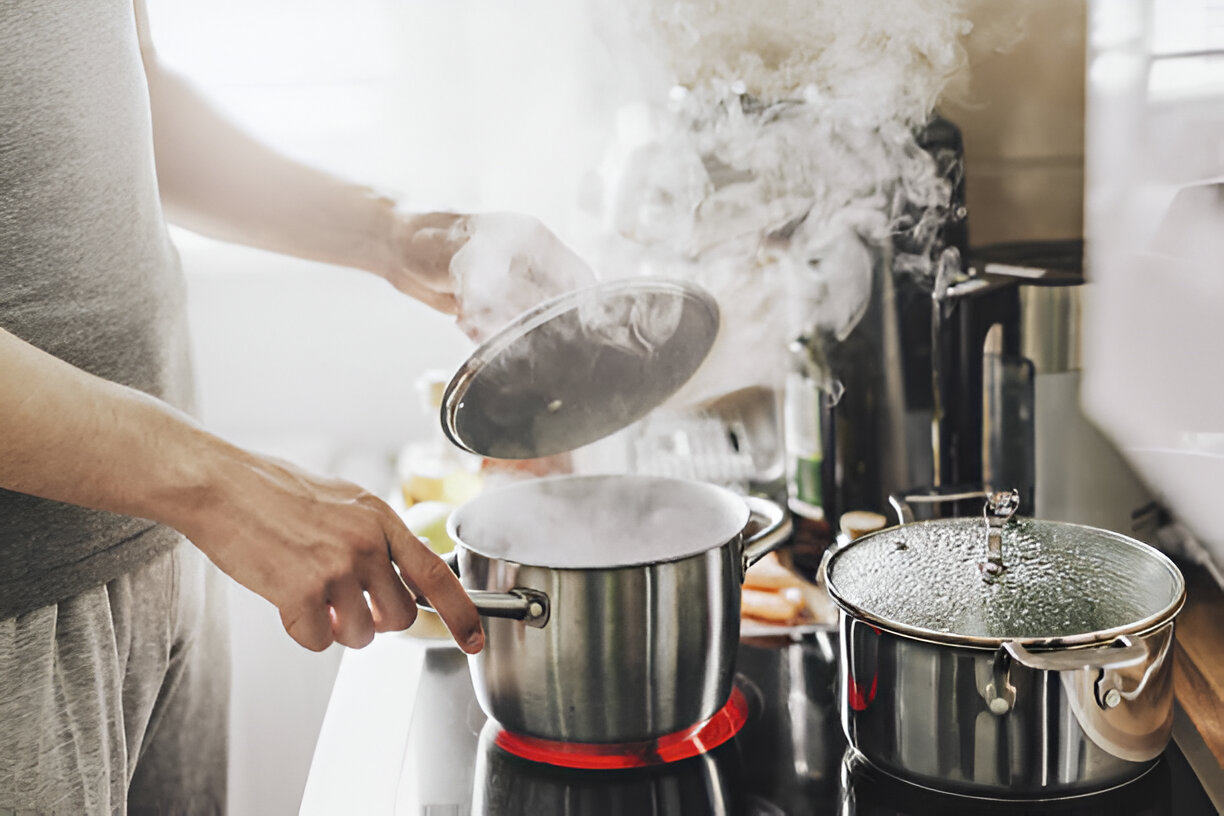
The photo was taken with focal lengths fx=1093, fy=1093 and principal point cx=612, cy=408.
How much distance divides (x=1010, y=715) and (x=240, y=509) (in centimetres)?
52

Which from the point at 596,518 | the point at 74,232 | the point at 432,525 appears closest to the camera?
the point at 74,232

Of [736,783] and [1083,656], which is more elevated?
[1083,656]

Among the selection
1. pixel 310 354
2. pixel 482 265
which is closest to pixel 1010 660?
pixel 482 265

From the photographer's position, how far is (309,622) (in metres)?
0.72

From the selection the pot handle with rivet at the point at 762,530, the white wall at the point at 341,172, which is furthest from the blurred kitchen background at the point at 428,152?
the pot handle with rivet at the point at 762,530

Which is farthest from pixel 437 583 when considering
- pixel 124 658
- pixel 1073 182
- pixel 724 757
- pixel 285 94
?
pixel 285 94

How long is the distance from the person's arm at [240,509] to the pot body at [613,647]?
6cm

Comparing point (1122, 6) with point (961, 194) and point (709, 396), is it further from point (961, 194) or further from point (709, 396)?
point (709, 396)

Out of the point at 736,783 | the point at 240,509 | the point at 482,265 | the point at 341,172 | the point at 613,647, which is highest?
the point at 341,172

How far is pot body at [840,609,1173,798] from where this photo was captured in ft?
2.25

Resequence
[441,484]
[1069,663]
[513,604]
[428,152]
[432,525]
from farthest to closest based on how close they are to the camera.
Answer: [428,152] → [441,484] → [432,525] → [513,604] → [1069,663]

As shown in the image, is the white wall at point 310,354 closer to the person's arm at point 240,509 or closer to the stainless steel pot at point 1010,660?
the person's arm at point 240,509

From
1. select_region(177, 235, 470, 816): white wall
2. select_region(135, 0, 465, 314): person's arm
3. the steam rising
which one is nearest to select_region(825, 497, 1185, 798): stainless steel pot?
the steam rising

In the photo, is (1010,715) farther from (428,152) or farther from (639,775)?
(428,152)
